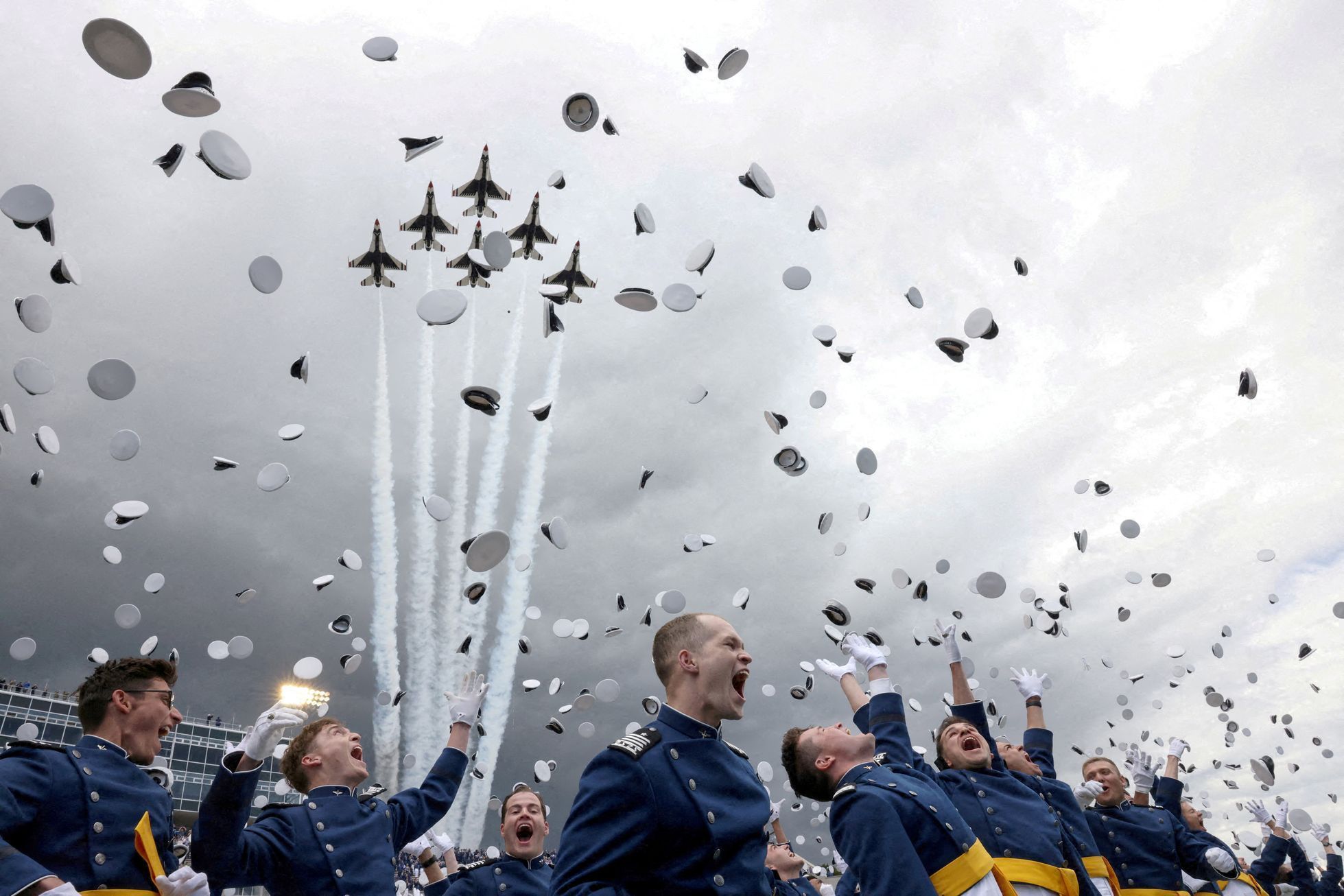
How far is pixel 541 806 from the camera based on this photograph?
9.26 metres

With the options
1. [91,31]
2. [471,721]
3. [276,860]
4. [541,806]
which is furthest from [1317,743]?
[91,31]

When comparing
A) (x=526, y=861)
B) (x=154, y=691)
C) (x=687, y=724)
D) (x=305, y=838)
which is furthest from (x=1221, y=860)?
(x=154, y=691)

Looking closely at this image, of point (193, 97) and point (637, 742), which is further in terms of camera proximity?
point (193, 97)

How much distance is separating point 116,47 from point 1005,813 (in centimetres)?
1159

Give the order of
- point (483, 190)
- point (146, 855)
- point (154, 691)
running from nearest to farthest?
point (146, 855)
point (154, 691)
point (483, 190)

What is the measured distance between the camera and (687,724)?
4078mm

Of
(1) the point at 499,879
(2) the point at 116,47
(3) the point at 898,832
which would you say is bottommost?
(3) the point at 898,832

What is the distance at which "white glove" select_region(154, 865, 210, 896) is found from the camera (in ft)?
16.1

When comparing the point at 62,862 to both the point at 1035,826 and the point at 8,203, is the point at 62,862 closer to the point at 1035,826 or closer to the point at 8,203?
the point at 1035,826

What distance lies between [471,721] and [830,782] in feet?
11.7

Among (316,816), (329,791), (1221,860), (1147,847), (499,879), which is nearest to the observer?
(316,816)

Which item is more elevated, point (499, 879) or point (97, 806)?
point (97, 806)

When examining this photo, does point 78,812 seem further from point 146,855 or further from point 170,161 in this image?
point 170,161

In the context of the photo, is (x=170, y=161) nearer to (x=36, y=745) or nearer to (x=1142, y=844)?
(x=36, y=745)
